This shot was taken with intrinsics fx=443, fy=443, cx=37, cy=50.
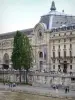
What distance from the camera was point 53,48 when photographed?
436 ft

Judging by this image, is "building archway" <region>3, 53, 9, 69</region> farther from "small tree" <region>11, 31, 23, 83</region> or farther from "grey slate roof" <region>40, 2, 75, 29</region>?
"small tree" <region>11, 31, 23, 83</region>

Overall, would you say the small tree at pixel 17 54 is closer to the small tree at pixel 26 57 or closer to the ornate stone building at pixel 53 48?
the small tree at pixel 26 57

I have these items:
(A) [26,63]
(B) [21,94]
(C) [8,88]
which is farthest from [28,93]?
(A) [26,63]

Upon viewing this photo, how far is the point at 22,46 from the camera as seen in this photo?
123125mm

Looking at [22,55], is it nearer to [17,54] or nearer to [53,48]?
[17,54]

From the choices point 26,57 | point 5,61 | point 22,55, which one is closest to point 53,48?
point 26,57

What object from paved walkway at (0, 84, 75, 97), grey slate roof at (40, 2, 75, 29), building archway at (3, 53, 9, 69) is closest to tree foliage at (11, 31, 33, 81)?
paved walkway at (0, 84, 75, 97)

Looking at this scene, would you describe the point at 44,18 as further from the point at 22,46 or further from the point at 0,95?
the point at 0,95

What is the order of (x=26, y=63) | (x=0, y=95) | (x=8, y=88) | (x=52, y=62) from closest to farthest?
(x=0, y=95) → (x=8, y=88) → (x=26, y=63) → (x=52, y=62)

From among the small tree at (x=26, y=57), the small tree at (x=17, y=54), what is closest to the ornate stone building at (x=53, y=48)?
the small tree at (x=26, y=57)

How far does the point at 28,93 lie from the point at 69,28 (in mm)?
33007

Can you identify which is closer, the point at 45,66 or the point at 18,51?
the point at 18,51

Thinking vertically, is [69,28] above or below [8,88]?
above

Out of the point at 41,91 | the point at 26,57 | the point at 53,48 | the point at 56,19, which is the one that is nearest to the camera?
the point at 41,91
